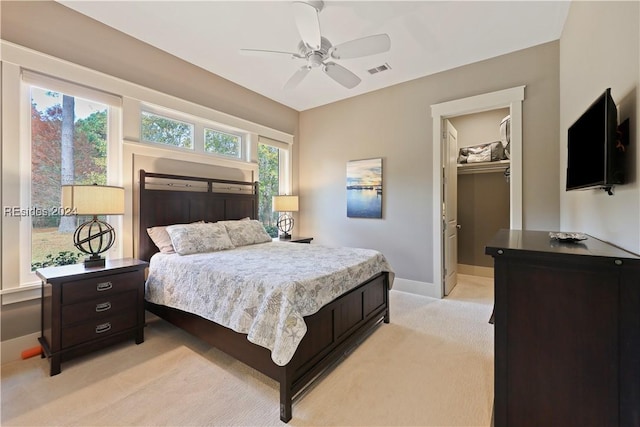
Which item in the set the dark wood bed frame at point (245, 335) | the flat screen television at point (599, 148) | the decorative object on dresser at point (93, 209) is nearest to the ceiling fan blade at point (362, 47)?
the flat screen television at point (599, 148)

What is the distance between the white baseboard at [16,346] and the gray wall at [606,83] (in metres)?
4.16

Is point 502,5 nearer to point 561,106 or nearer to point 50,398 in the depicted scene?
point 561,106

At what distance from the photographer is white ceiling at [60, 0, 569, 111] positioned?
8.35ft

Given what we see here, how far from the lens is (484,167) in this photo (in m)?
4.62

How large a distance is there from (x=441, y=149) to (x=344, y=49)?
81.8 inches

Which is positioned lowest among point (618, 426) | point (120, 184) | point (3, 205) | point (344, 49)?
point (618, 426)

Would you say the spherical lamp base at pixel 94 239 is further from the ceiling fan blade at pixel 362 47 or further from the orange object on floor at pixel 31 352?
the ceiling fan blade at pixel 362 47

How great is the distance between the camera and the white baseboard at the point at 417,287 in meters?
3.86

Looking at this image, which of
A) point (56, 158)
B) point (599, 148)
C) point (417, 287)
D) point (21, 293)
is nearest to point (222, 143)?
point (56, 158)

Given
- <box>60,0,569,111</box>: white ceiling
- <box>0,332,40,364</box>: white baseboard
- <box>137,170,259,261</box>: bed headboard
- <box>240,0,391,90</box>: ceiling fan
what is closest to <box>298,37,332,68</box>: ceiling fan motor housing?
<box>240,0,391,90</box>: ceiling fan

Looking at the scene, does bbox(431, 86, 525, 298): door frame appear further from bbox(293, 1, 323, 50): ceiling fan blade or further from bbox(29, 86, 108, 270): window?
bbox(29, 86, 108, 270): window

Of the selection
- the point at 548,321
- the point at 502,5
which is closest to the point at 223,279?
the point at 548,321

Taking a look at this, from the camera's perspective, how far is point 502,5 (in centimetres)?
252

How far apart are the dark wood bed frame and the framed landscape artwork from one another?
1.56 meters
